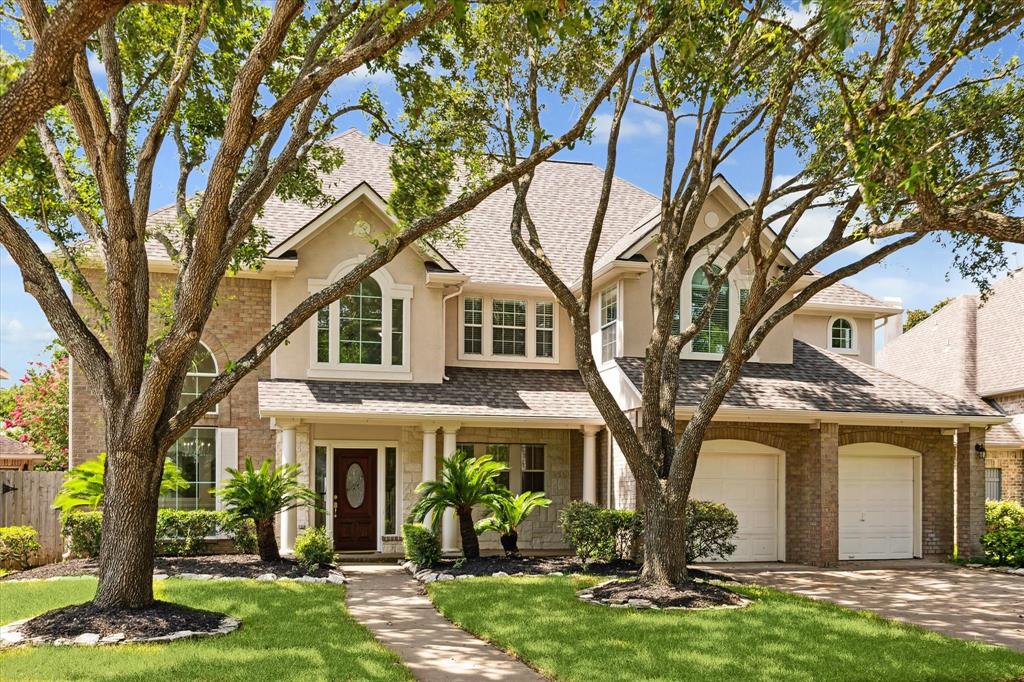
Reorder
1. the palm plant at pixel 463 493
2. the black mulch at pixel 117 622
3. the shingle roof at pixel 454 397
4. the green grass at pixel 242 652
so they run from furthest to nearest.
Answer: the shingle roof at pixel 454 397 → the palm plant at pixel 463 493 → the black mulch at pixel 117 622 → the green grass at pixel 242 652

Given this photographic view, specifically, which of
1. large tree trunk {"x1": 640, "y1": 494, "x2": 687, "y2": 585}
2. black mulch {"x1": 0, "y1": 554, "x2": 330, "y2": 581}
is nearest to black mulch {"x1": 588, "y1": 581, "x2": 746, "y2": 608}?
large tree trunk {"x1": 640, "y1": 494, "x2": 687, "y2": 585}

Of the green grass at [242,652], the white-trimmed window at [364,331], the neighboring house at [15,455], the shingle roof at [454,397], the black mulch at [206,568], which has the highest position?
the white-trimmed window at [364,331]

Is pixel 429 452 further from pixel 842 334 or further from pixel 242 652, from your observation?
pixel 842 334

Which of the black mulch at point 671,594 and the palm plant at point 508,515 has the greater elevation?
the palm plant at point 508,515

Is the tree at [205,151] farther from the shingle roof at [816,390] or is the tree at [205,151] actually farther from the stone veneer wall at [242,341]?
the shingle roof at [816,390]

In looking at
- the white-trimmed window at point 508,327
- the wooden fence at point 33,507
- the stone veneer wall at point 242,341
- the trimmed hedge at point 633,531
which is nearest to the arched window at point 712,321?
the white-trimmed window at point 508,327

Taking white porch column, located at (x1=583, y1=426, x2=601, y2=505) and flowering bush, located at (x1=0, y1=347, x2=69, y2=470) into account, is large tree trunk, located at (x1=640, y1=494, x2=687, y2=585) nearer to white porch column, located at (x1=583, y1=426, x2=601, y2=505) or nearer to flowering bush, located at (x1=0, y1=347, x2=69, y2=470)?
white porch column, located at (x1=583, y1=426, x2=601, y2=505)

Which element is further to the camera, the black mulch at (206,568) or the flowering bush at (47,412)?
the flowering bush at (47,412)

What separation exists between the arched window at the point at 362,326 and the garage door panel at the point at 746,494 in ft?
23.3

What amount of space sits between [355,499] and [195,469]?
10.8 feet

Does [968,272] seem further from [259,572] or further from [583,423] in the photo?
[259,572]

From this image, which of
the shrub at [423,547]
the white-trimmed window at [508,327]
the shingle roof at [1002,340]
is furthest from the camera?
the shingle roof at [1002,340]

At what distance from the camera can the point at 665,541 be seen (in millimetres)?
13094

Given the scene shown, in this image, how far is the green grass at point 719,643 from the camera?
Answer: 862 cm
